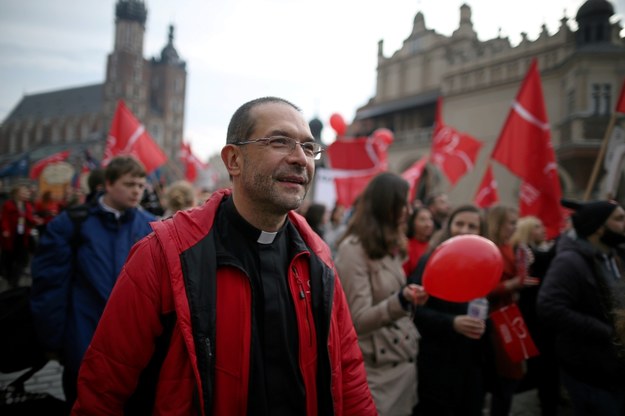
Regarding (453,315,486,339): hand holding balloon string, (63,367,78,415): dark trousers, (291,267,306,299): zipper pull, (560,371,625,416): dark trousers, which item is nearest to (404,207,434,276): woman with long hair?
(453,315,486,339): hand holding balloon string

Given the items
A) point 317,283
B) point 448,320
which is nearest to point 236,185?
point 317,283

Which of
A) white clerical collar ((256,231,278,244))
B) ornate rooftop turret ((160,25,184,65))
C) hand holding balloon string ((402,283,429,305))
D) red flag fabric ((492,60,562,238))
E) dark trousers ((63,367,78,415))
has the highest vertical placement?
ornate rooftop turret ((160,25,184,65))

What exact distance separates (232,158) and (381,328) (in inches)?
61.3

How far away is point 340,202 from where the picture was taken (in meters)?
9.12

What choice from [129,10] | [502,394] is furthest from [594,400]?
[129,10]

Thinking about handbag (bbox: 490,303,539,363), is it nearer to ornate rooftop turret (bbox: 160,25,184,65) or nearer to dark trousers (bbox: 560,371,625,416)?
dark trousers (bbox: 560,371,625,416)

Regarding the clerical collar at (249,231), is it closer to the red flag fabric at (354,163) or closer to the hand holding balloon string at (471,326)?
the hand holding balloon string at (471,326)

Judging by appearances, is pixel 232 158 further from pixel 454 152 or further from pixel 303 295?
pixel 454 152

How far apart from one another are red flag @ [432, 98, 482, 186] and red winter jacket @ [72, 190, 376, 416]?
8.70 metres

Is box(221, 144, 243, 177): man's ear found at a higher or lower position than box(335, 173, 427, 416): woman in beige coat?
higher

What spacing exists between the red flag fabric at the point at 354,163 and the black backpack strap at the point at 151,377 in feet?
25.3

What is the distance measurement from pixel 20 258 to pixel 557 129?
20746mm

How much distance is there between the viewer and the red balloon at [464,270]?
7.52 feet

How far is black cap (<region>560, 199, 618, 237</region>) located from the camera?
2918 millimetres
